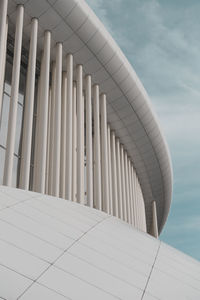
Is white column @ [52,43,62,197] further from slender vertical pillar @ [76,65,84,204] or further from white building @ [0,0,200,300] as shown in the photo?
slender vertical pillar @ [76,65,84,204]

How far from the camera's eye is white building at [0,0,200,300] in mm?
7223

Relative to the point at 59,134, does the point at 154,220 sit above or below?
below

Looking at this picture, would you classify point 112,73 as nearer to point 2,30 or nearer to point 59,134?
point 59,134

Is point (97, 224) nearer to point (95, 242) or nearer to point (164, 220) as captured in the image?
point (95, 242)

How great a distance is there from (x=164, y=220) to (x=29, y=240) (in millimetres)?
39643

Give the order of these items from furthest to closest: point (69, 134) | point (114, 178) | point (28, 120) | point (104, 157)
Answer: point (114, 178)
point (104, 157)
point (69, 134)
point (28, 120)

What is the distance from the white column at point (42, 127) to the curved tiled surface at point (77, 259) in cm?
616

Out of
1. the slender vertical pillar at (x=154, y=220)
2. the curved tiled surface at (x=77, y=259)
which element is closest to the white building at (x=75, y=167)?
the curved tiled surface at (x=77, y=259)

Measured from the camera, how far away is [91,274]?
7.25 meters

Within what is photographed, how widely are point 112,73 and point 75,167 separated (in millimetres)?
6049

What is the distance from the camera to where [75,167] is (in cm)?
2144

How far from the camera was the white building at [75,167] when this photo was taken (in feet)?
23.7

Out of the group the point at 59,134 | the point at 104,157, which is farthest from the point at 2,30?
the point at 104,157

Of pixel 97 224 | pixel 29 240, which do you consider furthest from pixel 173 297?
pixel 97 224
